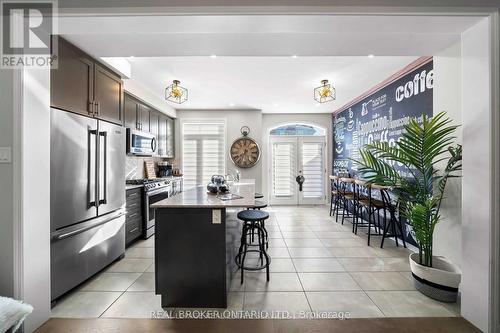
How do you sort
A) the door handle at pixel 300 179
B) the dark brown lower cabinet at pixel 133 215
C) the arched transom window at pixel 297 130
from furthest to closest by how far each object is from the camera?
the arched transom window at pixel 297 130 → the door handle at pixel 300 179 → the dark brown lower cabinet at pixel 133 215

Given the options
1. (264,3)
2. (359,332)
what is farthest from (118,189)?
(359,332)

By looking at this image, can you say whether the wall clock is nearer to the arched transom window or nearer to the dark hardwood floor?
the arched transom window

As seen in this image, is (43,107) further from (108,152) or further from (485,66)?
(485,66)

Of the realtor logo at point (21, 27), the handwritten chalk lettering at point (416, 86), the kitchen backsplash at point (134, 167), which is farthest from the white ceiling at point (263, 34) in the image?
the kitchen backsplash at point (134, 167)

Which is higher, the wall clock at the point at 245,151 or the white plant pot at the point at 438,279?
the wall clock at the point at 245,151

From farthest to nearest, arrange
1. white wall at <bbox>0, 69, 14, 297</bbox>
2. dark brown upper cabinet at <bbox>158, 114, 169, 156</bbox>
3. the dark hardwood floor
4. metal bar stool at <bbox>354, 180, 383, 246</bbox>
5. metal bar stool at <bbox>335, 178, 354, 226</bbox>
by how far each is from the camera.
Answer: dark brown upper cabinet at <bbox>158, 114, 169, 156</bbox> < metal bar stool at <bbox>335, 178, 354, 226</bbox> < metal bar stool at <bbox>354, 180, 383, 246</bbox> < the dark hardwood floor < white wall at <bbox>0, 69, 14, 297</bbox>

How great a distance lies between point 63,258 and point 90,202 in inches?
22.5

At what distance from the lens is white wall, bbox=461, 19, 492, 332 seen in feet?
5.64

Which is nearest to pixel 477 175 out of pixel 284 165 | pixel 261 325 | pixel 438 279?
pixel 438 279

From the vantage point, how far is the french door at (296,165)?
21.4 feet

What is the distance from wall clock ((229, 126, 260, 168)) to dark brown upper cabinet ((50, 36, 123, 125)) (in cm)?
Result: 331

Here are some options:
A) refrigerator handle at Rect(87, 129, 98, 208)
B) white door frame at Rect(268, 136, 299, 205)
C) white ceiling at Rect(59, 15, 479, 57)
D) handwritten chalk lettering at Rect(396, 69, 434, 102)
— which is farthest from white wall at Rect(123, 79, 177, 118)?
handwritten chalk lettering at Rect(396, 69, 434, 102)

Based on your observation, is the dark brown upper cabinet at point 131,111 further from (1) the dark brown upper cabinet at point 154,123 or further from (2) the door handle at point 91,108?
(2) the door handle at point 91,108

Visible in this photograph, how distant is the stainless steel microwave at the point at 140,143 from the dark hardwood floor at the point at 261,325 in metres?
2.54
